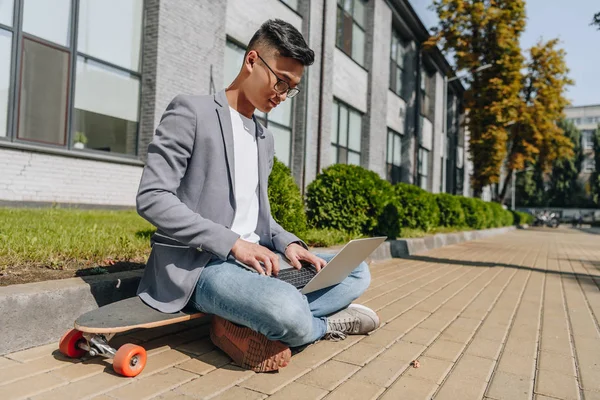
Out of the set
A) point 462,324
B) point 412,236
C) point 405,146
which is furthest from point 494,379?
point 405,146

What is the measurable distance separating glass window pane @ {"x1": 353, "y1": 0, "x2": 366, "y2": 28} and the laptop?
16677 millimetres

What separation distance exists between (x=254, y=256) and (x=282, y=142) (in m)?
11.8

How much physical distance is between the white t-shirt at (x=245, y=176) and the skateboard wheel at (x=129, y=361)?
2.71 ft

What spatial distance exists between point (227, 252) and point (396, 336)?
1.66 metres

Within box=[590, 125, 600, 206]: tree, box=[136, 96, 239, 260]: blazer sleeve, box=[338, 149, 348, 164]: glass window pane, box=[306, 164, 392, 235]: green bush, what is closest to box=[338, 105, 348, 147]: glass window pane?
box=[338, 149, 348, 164]: glass window pane

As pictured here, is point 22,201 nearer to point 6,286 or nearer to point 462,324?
point 6,286

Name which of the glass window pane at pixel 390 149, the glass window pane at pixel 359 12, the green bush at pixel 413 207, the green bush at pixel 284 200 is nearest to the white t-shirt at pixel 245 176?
the green bush at pixel 284 200

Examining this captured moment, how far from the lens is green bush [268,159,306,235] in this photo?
5934mm

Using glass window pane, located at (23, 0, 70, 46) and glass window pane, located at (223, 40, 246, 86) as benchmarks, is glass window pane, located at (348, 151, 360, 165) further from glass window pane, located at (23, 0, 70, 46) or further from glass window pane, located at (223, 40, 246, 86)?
glass window pane, located at (23, 0, 70, 46)

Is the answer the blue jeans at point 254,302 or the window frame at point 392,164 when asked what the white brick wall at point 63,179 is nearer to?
the blue jeans at point 254,302

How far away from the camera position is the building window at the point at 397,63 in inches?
858

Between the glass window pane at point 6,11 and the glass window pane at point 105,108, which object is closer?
the glass window pane at point 6,11

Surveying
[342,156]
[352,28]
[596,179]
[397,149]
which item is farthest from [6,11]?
[596,179]

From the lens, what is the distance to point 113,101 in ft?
30.0
